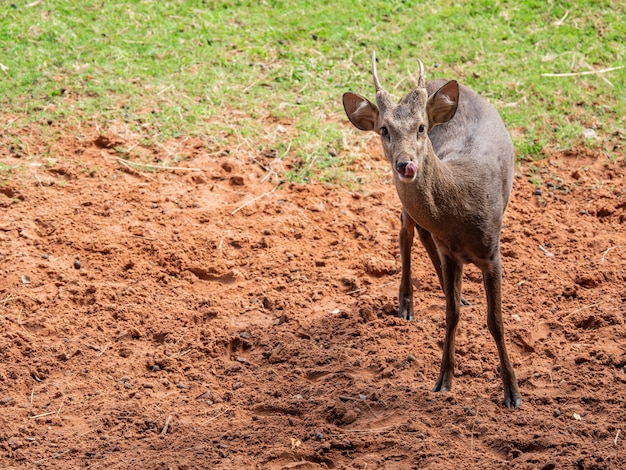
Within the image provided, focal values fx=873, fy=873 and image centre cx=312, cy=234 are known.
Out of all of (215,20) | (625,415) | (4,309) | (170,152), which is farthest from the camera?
(215,20)

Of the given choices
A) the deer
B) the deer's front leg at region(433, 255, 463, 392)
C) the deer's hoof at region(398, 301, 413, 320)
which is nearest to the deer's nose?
the deer

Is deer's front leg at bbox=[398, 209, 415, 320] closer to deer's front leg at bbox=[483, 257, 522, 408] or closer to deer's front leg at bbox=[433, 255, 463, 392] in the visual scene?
deer's front leg at bbox=[433, 255, 463, 392]

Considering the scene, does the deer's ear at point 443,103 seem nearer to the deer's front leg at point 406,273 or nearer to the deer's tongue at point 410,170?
the deer's tongue at point 410,170

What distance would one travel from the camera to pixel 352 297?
6.77m

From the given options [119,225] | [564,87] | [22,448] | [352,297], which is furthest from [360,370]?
[564,87]


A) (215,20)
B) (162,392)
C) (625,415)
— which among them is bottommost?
→ (162,392)

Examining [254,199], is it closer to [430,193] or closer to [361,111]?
[361,111]

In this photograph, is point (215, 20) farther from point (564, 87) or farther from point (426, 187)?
point (426, 187)

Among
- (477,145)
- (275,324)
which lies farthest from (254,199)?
(477,145)

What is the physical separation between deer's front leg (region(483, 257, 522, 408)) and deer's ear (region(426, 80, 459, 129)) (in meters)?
0.95

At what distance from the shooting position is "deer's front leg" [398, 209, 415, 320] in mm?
6480

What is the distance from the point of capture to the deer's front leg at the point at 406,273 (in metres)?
6.48

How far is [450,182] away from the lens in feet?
17.1

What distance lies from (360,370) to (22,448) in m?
2.17
